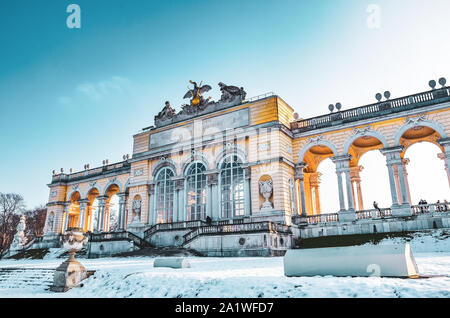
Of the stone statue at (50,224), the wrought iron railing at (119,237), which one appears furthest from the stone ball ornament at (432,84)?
the stone statue at (50,224)

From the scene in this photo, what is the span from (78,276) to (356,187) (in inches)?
1019

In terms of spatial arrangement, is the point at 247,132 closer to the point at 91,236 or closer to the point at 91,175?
the point at 91,236

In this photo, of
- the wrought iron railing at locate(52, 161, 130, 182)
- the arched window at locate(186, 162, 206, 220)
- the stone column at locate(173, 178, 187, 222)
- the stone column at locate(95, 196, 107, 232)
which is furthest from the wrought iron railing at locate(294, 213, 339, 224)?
the stone column at locate(95, 196, 107, 232)

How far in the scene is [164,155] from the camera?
32688mm

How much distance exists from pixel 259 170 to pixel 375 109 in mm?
10423

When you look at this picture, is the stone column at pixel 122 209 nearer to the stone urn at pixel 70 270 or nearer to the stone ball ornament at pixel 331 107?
the stone ball ornament at pixel 331 107

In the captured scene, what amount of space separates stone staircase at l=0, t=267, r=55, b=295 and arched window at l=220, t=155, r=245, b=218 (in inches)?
612

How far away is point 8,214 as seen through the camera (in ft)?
181

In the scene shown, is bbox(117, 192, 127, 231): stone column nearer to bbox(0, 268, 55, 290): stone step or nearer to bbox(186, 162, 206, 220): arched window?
bbox(186, 162, 206, 220): arched window

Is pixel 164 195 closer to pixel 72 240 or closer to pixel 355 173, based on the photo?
pixel 355 173

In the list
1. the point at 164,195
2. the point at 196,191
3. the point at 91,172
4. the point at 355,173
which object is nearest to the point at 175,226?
the point at 196,191

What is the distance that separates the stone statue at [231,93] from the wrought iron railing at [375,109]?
5357mm
